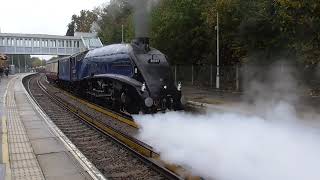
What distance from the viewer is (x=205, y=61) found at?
3403cm

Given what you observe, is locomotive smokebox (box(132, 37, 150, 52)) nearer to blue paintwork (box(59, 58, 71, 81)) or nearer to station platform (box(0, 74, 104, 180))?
station platform (box(0, 74, 104, 180))

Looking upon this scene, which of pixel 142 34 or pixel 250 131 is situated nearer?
pixel 250 131

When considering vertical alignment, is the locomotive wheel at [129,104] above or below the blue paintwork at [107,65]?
below

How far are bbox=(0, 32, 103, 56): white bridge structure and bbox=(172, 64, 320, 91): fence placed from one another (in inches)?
2022

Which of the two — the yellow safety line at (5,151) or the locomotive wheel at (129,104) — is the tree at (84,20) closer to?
the locomotive wheel at (129,104)

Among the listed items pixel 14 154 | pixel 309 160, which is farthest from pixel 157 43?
pixel 309 160

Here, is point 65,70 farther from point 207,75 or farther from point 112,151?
point 112,151

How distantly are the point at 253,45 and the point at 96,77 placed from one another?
9506mm

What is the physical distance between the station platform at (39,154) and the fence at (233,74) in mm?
8453

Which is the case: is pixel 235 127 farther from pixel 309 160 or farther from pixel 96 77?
pixel 96 77

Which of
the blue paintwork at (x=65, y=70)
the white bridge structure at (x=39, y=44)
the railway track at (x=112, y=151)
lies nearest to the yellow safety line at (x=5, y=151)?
the railway track at (x=112, y=151)

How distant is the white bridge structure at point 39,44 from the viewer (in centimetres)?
8656

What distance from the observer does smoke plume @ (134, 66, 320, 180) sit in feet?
21.9

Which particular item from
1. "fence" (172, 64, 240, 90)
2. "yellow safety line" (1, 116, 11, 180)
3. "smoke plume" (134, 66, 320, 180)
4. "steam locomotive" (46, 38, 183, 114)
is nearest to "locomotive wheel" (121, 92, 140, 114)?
"steam locomotive" (46, 38, 183, 114)
